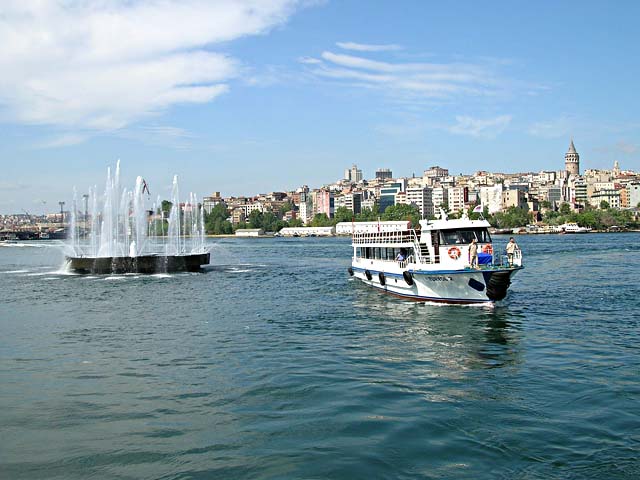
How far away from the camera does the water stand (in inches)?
500

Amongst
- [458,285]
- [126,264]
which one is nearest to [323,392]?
[458,285]

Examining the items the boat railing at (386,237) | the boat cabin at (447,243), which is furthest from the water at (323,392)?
the boat railing at (386,237)

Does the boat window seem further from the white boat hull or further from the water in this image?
the water

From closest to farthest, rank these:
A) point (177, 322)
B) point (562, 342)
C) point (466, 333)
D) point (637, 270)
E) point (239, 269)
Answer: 1. point (562, 342)
2. point (466, 333)
3. point (177, 322)
4. point (637, 270)
5. point (239, 269)

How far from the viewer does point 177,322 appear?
1184 inches

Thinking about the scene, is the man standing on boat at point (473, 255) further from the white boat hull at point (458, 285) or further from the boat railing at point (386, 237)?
the boat railing at point (386, 237)

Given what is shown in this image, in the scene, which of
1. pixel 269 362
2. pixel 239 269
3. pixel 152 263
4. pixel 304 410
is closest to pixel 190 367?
pixel 269 362

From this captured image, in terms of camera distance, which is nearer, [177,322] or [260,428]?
[260,428]

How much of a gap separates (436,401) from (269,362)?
20.7 ft

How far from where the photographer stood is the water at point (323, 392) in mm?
12711

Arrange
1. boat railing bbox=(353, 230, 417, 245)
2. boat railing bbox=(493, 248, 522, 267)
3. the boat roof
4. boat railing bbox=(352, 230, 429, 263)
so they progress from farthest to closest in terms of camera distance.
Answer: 1. boat railing bbox=(353, 230, 417, 245)
2. boat railing bbox=(352, 230, 429, 263)
3. the boat roof
4. boat railing bbox=(493, 248, 522, 267)

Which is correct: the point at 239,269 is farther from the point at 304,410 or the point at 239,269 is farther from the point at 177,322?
the point at 304,410

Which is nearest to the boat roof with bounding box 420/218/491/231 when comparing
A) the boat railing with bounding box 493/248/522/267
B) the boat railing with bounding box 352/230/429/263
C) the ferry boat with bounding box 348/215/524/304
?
the ferry boat with bounding box 348/215/524/304

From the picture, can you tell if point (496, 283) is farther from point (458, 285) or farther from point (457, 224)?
point (457, 224)
